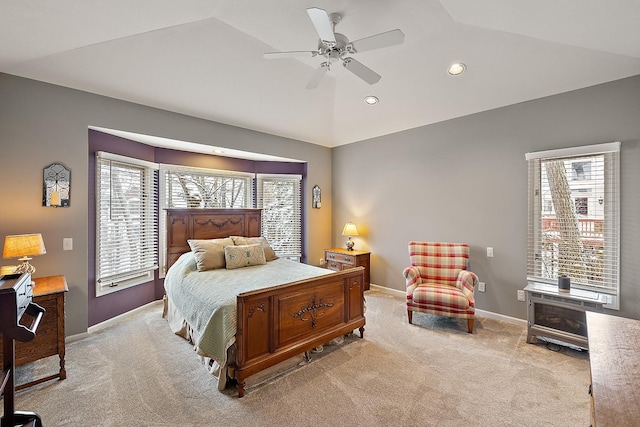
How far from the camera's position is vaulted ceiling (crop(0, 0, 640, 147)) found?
236cm

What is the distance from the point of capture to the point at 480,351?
299cm

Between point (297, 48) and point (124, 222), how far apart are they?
128 inches

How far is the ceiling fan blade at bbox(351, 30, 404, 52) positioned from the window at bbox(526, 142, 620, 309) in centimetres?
255

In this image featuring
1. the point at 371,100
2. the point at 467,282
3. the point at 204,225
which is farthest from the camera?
the point at 204,225

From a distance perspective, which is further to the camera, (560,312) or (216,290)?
(560,312)

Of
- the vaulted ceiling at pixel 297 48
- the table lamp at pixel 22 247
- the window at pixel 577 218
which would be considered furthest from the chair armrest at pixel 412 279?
the table lamp at pixel 22 247

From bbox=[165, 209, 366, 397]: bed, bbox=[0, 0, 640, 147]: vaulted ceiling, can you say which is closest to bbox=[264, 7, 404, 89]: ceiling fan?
bbox=[0, 0, 640, 147]: vaulted ceiling

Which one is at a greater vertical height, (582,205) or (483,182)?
(483,182)

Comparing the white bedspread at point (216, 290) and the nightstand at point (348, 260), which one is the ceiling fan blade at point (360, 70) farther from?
the nightstand at point (348, 260)

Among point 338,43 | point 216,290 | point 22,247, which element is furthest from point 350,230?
point 22,247

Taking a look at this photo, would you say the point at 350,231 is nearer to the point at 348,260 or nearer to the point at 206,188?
the point at 348,260

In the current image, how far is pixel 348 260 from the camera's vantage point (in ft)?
16.6

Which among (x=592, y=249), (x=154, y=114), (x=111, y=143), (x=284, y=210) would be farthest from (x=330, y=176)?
(x=592, y=249)

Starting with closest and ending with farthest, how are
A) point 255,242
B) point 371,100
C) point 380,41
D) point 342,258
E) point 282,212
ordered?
point 380,41 → point 371,100 → point 255,242 → point 342,258 → point 282,212
